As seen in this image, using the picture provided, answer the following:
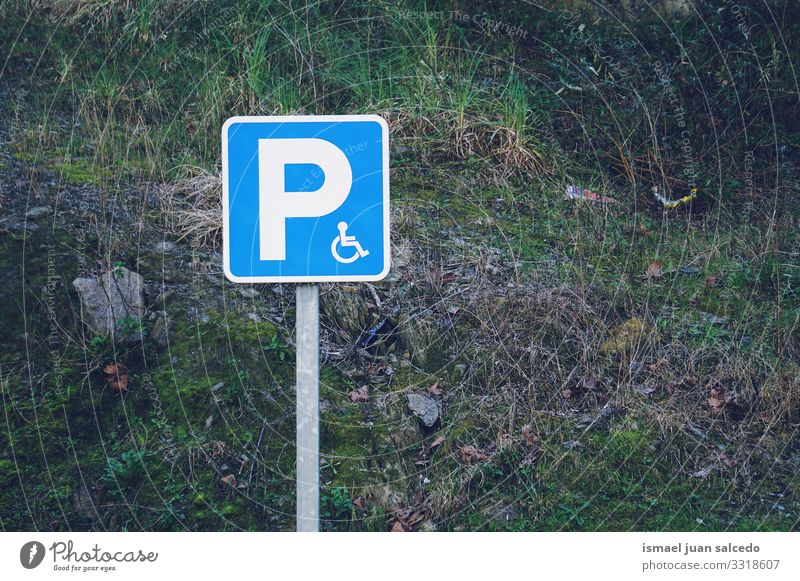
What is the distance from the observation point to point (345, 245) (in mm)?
2695

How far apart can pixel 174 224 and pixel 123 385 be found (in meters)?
0.93

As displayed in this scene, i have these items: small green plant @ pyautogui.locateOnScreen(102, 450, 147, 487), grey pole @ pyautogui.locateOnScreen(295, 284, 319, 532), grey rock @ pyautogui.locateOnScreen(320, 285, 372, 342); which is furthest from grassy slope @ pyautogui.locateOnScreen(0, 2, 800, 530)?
grey pole @ pyautogui.locateOnScreen(295, 284, 319, 532)

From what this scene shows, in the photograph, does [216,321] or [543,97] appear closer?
[216,321]

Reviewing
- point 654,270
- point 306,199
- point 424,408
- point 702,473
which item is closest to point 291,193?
point 306,199

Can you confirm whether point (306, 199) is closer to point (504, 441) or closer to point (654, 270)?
point (504, 441)

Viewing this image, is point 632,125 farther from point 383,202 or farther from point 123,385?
point 123,385

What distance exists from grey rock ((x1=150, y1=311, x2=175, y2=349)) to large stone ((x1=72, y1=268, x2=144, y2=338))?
10 centimetres

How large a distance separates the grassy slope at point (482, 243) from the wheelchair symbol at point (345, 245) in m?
1.46

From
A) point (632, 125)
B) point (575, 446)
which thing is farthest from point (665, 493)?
point (632, 125)

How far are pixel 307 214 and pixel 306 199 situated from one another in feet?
0.17

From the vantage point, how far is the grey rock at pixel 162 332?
4012 millimetres

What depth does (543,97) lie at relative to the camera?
4.60 metres

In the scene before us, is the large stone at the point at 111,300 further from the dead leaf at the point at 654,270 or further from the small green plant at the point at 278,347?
the dead leaf at the point at 654,270

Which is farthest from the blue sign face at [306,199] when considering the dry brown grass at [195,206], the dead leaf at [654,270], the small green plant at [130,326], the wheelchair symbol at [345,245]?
the dead leaf at [654,270]
